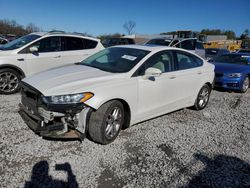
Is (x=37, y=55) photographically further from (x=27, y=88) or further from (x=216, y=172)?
(x=216, y=172)

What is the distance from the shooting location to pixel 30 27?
49.8 meters

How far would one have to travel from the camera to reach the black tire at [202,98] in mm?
5699

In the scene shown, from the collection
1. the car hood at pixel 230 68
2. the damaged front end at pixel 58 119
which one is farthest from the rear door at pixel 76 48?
the car hood at pixel 230 68

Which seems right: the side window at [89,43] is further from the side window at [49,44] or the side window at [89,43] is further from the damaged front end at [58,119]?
the damaged front end at [58,119]

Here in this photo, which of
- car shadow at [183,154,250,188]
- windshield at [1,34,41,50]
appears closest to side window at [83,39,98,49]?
windshield at [1,34,41,50]

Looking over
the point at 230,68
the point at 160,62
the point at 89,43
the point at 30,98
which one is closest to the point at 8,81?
the point at 89,43

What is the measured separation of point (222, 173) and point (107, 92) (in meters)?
2.00

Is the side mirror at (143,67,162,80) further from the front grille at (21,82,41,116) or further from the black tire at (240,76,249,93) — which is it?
the black tire at (240,76,249,93)

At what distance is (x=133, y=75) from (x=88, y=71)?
31.9 inches

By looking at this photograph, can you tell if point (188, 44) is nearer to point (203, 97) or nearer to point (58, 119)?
point (203, 97)

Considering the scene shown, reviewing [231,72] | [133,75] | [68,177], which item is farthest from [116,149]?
[231,72]

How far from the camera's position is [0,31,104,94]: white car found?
6.09 m

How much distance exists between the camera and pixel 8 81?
20.2ft

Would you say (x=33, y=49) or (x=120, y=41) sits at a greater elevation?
(x=120, y=41)
